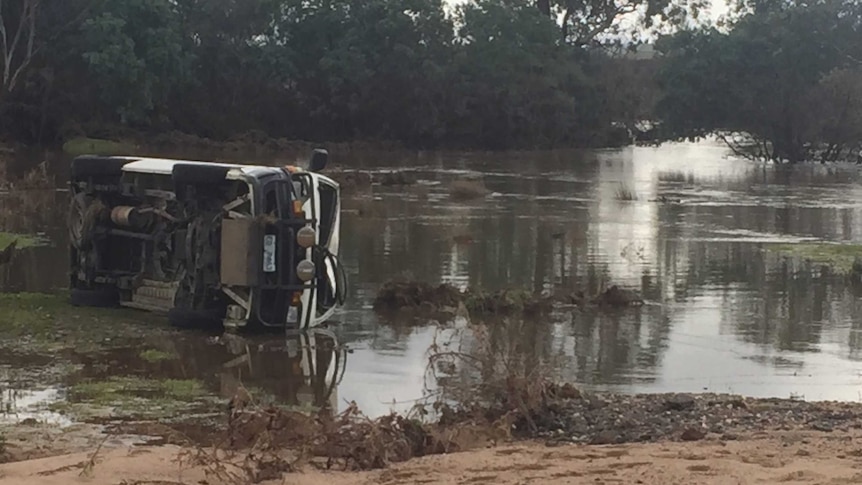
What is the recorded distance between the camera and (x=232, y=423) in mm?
8133

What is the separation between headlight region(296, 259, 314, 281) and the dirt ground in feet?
15.2

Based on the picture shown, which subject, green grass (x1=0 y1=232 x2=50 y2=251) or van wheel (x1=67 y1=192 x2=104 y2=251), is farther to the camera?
green grass (x1=0 y1=232 x2=50 y2=251)

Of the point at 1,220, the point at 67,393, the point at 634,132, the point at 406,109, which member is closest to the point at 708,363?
the point at 67,393

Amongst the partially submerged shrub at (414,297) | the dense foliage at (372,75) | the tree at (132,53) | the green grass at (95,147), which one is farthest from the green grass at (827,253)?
the dense foliage at (372,75)

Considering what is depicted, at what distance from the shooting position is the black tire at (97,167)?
14938 millimetres

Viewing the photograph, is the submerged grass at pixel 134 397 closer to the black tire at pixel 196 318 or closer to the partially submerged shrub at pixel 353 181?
the black tire at pixel 196 318

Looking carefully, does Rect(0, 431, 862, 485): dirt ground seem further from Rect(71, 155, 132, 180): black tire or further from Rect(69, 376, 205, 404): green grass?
Rect(71, 155, 132, 180): black tire

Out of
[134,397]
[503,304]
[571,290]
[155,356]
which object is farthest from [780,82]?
[134,397]

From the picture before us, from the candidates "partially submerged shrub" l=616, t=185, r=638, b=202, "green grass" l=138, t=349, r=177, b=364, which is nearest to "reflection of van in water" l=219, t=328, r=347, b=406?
"green grass" l=138, t=349, r=177, b=364

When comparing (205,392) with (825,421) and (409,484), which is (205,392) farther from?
(825,421)

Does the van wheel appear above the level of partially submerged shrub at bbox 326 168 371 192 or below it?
above

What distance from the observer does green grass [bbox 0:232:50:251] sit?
20.4 meters

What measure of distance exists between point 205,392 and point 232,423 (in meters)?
2.70

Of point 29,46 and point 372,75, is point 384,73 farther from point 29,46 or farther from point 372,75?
point 29,46
